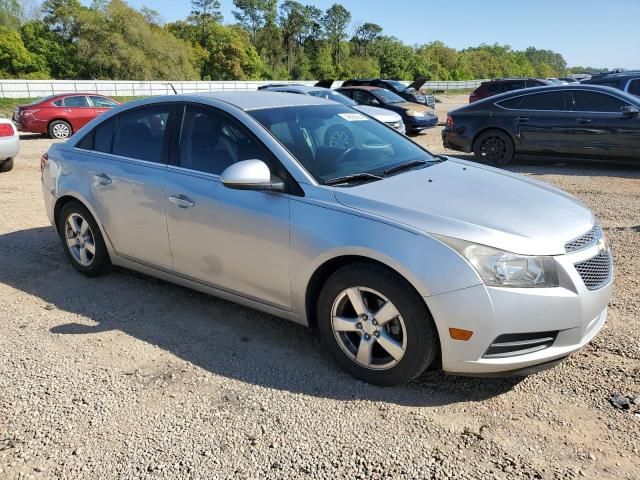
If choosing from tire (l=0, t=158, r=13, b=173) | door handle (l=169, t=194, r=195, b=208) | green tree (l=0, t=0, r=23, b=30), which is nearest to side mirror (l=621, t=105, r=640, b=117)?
door handle (l=169, t=194, r=195, b=208)

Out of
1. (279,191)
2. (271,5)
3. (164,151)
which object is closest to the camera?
(279,191)

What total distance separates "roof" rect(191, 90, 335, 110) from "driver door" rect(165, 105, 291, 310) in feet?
0.57

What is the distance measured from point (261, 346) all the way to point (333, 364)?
54 centimetres

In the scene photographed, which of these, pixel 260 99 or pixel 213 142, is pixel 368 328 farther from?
pixel 260 99

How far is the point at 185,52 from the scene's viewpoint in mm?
54469

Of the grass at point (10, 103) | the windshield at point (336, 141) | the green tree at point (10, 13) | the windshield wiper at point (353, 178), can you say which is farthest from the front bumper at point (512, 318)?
the green tree at point (10, 13)

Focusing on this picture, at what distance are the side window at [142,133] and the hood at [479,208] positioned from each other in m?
1.71

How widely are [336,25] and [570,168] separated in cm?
8506

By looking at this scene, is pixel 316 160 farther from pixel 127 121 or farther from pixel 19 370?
pixel 19 370

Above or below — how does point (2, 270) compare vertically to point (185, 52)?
below

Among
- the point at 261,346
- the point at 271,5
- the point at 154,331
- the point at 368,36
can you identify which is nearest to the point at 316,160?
the point at 261,346

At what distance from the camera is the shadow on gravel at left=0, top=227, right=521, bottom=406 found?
3131mm

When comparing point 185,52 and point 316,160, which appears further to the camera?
point 185,52

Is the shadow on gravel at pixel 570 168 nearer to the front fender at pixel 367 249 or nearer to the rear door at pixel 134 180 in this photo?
the rear door at pixel 134 180
